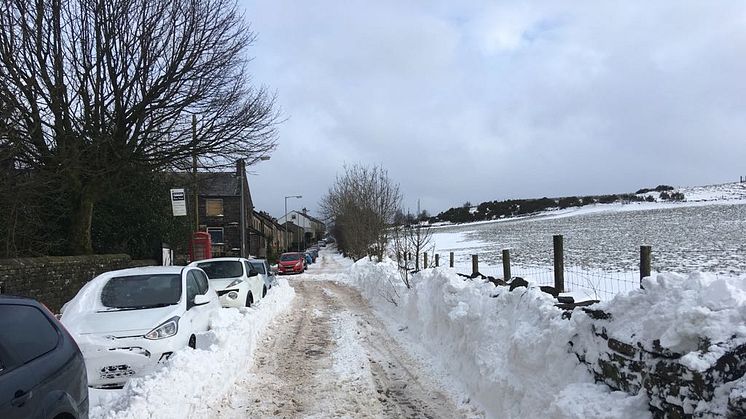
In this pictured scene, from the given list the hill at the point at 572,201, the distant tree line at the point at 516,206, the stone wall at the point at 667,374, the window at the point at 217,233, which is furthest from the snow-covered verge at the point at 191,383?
the distant tree line at the point at 516,206

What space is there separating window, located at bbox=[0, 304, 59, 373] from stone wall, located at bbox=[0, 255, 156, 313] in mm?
7004

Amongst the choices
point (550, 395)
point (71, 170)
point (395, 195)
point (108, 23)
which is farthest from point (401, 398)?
point (395, 195)

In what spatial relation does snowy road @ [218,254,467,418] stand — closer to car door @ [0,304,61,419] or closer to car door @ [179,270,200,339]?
A: car door @ [179,270,200,339]

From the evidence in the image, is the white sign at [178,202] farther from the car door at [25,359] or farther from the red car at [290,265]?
the red car at [290,265]

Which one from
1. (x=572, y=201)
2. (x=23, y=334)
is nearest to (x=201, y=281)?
(x=23, y=334)

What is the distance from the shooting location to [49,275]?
1233cm

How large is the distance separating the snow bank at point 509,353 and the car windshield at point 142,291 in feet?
13.6

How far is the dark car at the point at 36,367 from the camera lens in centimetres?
325

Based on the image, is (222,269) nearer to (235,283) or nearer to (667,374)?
(235,283)

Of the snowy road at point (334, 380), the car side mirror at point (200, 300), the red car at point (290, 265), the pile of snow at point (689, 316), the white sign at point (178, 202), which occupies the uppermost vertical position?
the white sign at point (178, 202)

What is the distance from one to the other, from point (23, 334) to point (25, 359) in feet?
0.75

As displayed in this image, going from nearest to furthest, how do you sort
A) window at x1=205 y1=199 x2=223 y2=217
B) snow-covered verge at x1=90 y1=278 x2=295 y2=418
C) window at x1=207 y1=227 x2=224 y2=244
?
1. snow-covered verge at x1=90 y1=278 x2=295 y2=418
2. window at x1=207 y1=227 x2=224 y2=244
3. window at x1=205 y1=199 x2=223 y2=217

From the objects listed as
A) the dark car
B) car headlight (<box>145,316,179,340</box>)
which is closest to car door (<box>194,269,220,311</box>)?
car headlight (<box>145,316,179,340</box>)

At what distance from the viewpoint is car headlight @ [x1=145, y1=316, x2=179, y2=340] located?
700 cm
